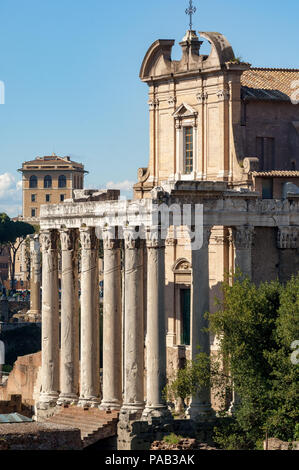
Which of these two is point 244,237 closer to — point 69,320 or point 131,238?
point 131,238

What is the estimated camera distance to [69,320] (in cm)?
5091

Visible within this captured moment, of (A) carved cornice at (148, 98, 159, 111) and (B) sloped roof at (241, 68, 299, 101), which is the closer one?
(B) sloped roof at (241, 68, 299, 101)

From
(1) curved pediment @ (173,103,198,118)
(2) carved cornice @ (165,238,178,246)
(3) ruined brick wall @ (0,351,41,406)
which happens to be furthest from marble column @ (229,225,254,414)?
(3) ruined brick wall @ (0,351,41,406)

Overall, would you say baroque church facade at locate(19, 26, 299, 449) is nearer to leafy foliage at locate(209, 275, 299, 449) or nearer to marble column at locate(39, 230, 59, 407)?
marble column at locate(39, 230, 59, 407)

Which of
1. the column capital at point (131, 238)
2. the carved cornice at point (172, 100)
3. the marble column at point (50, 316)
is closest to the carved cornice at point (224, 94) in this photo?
the carved cornice at point (172, 100)

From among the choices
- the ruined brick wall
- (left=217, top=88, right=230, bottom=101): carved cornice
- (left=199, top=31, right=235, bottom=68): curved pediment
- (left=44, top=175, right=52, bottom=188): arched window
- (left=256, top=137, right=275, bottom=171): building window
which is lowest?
the ruined brick wall

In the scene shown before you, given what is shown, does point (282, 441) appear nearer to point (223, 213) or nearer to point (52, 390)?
Answer: point (223, 213)

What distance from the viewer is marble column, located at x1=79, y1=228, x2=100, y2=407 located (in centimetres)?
4925

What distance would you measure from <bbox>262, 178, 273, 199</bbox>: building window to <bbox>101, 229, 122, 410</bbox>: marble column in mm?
5115

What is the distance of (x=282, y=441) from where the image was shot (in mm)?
40875

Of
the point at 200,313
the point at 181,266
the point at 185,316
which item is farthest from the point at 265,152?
the point at 200,313
